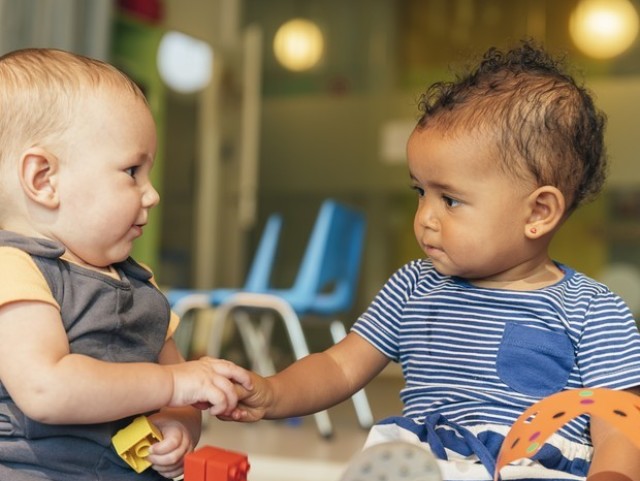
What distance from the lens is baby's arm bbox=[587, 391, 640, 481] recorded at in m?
0.81

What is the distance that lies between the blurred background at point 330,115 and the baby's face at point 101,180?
3.85 metres

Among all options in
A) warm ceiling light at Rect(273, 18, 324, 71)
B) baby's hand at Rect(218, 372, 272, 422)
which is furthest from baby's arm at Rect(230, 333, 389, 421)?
warm ceiling light at Rect(273, 18, 324, 71)

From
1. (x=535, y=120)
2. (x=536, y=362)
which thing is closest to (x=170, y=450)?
(x=536, y=362)

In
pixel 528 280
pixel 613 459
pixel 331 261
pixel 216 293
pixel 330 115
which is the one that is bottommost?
pixel 216 293

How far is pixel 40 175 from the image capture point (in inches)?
32.7

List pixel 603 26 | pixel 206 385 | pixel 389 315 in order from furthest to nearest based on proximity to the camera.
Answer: pixel 603 26 → pixel 389 315 → pixel 206 385

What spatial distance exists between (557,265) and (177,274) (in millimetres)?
4271

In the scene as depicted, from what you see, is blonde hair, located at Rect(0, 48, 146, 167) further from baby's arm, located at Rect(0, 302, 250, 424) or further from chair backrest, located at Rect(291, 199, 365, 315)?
chair backrest, located at Rect(291, 199, 365, 315)

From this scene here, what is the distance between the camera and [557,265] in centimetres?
103

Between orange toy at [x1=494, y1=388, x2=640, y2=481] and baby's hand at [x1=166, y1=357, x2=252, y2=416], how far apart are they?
→ 0.24 metres

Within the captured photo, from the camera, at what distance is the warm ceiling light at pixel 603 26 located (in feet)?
17.2

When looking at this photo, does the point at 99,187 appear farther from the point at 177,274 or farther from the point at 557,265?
the point at 177,274

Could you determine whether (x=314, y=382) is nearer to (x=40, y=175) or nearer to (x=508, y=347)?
(x=508, y=347)

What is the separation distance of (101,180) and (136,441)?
0.77 feet
